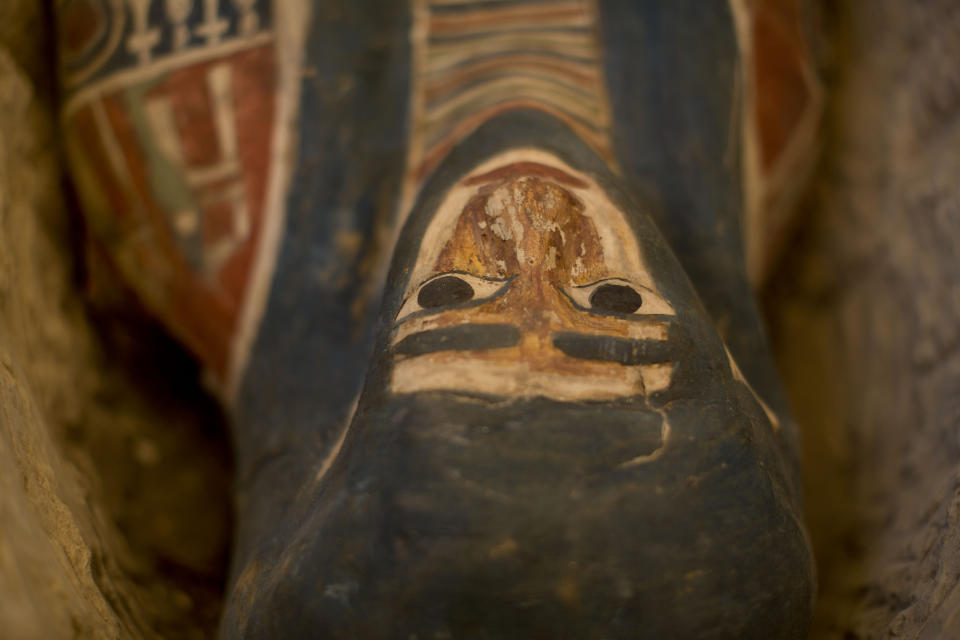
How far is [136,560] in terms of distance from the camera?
108 centimetres

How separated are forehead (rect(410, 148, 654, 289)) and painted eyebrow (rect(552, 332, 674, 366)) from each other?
7 cm

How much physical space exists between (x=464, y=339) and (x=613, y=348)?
0.37 feet

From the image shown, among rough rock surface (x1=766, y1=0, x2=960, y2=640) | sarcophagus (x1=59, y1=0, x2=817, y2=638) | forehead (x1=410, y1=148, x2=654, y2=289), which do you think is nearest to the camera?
sarcophagus (x1=59, y1=0, x2=817, y2=638)

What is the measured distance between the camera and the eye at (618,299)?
2.47 ft

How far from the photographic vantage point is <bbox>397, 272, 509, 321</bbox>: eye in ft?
2.44

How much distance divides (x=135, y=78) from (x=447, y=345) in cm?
57

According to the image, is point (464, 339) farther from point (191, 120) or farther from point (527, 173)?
point (191, 120)

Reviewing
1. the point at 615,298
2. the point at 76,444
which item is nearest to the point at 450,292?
the point at 615,298

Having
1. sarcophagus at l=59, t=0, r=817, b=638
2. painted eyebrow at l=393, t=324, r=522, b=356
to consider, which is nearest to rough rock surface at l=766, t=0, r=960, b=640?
sarcophagus at l=59, t=0, r=817, b=638

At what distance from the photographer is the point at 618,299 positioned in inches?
30.0

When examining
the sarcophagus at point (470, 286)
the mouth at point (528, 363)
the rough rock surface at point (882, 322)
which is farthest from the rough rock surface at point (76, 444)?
the rough rock surface at point (882, 322)

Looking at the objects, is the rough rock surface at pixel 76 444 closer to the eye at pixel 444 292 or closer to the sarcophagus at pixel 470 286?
the sarcophagus at pixel 470 286

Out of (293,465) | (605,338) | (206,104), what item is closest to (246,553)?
(293,465)

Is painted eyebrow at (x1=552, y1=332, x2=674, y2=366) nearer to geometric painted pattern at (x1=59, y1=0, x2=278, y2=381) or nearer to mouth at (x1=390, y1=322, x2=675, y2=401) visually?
mouth at (x1=390, y1=322, x2=675, y2=401)
